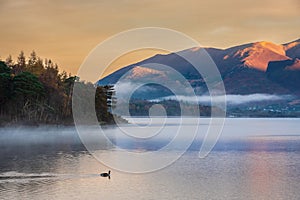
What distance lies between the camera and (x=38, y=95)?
89188 mm

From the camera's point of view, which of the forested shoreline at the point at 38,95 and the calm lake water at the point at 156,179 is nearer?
the calm lake water at the point at 156,179

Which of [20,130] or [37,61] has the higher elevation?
[37,61]

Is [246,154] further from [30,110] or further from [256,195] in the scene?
[30,110]

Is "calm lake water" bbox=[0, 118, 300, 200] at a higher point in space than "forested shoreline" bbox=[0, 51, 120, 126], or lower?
lower

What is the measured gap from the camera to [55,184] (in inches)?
1157

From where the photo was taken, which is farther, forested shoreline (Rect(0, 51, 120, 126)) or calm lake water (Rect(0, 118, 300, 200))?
forested shoreline (Rect(0, 51, 120, 126))

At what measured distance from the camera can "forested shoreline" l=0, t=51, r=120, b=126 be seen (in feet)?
275

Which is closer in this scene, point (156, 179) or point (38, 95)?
point (156, 179)

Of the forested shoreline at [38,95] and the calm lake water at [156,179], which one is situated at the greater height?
the forested shoreline at [38,95]

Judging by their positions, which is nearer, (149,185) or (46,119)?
(149,185)

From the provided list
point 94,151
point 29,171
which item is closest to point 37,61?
point 94,151

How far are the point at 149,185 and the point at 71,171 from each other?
298 inches

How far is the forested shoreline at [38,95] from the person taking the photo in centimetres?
8369

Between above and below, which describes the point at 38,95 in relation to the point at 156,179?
above
